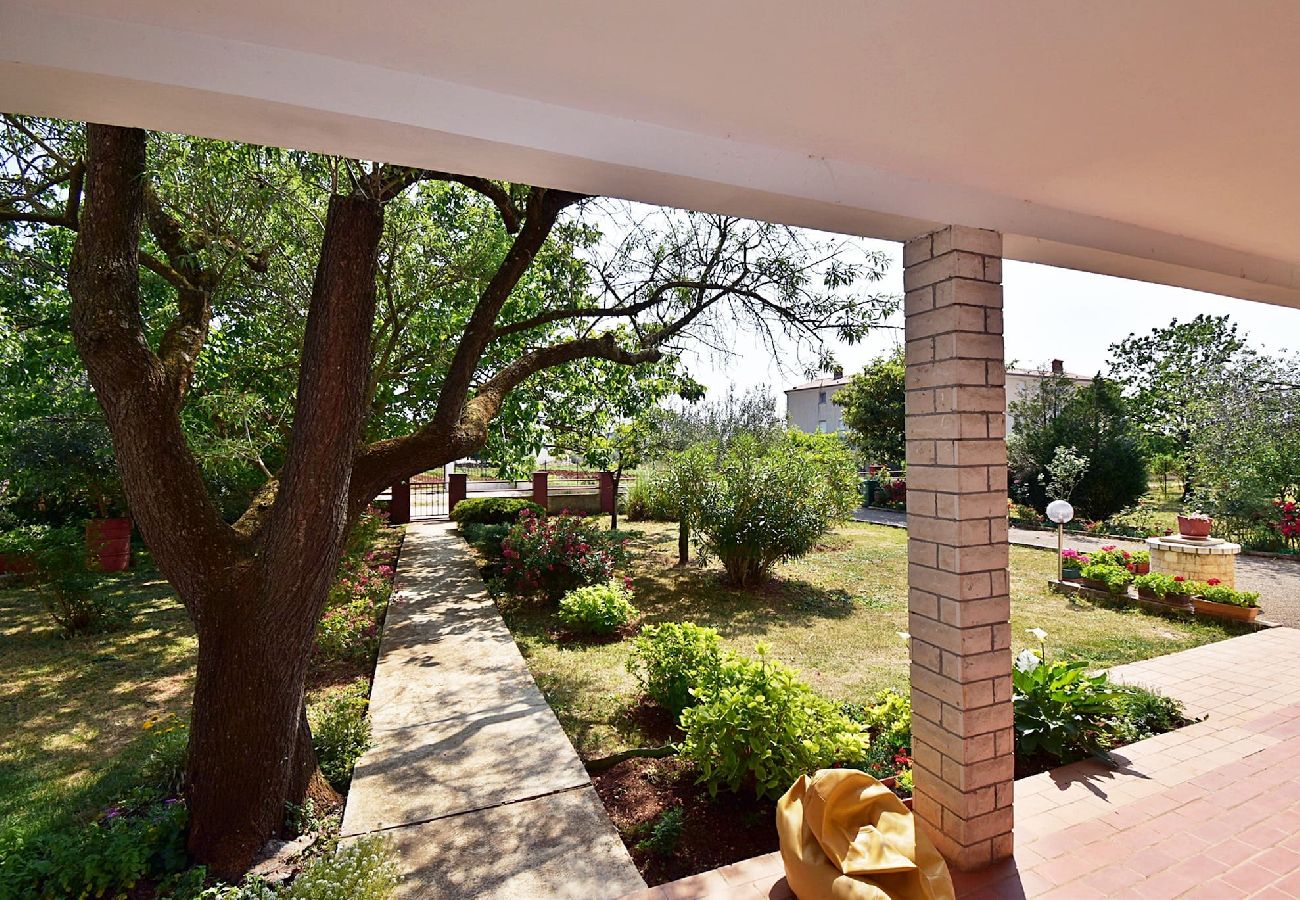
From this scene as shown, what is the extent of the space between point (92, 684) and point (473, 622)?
10.7 ft

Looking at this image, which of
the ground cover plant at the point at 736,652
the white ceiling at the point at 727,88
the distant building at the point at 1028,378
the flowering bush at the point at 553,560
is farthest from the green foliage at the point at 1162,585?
the distant building at the point at 1028,378

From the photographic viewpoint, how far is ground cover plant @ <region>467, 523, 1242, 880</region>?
10.8 ft

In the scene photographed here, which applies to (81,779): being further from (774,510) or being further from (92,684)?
(774,510)

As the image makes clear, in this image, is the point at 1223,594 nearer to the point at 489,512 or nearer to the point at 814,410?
the point at 489,512

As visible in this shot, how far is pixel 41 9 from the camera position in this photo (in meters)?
1.30

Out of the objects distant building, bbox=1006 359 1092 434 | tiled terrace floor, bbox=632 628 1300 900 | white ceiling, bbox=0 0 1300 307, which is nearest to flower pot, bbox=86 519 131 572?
white ceiling, bbox=0 0 1300 307

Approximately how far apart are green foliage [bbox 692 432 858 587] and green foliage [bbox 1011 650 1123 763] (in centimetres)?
456

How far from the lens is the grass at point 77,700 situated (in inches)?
143

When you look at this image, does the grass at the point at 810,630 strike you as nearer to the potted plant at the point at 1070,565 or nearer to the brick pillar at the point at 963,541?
the potted plant at the point at 1070,565

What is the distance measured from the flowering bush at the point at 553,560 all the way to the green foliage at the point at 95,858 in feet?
17.4

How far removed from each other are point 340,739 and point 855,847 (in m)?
3.13

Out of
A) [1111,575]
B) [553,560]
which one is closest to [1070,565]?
A: [1111,575]

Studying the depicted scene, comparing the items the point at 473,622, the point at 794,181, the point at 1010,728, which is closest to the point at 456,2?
the point at 794,181

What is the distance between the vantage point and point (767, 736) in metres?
3.22
